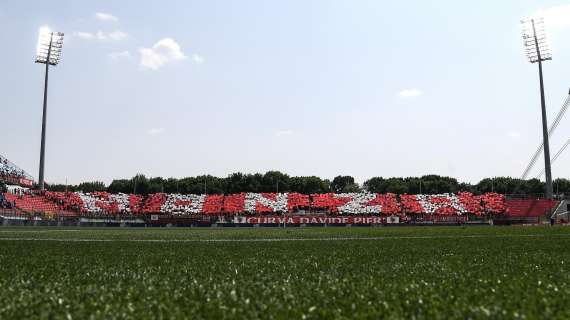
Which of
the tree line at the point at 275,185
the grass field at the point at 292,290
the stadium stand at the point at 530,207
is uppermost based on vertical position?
the tree line at the point at 275,185

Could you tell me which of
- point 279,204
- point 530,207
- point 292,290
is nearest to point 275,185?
point 279,204

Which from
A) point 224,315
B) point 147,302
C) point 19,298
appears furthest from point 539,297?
point 19,298

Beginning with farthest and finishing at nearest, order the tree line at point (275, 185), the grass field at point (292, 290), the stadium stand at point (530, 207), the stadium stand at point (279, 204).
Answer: the tree line at point (275, 185) < the stadium stand at point (279, 204) < the stadium stand at point (530, 207) < the grass field at point (292, 290)

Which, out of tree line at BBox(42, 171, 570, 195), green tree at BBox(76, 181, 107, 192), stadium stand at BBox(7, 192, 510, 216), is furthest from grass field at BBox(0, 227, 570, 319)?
green tree at BBox(76, 181, 107, 192)

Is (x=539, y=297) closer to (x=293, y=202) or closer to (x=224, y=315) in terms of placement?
(x=224, y=315)

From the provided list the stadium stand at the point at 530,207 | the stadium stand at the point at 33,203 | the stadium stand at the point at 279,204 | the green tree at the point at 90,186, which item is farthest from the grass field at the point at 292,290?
the green tree at the point at 90,186

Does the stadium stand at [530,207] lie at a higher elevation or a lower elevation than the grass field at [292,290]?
higher

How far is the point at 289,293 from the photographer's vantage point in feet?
23.0

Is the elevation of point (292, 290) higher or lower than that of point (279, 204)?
lower

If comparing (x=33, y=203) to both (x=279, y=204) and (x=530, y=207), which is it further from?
(x=530, y=207)

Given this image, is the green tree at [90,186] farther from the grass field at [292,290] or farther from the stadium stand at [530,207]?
the grass field at [292,290]

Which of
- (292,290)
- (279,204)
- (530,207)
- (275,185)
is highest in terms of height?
(275,185)

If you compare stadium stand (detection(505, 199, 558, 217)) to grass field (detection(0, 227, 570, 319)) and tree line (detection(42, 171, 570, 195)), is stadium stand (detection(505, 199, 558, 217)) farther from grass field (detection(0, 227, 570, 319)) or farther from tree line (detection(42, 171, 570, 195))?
grass field (detection(0, 227, 570, 319))

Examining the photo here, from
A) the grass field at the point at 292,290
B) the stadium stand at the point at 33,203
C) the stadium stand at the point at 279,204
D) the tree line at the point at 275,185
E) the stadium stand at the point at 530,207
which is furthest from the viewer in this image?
the tree line at the point at 275,185
